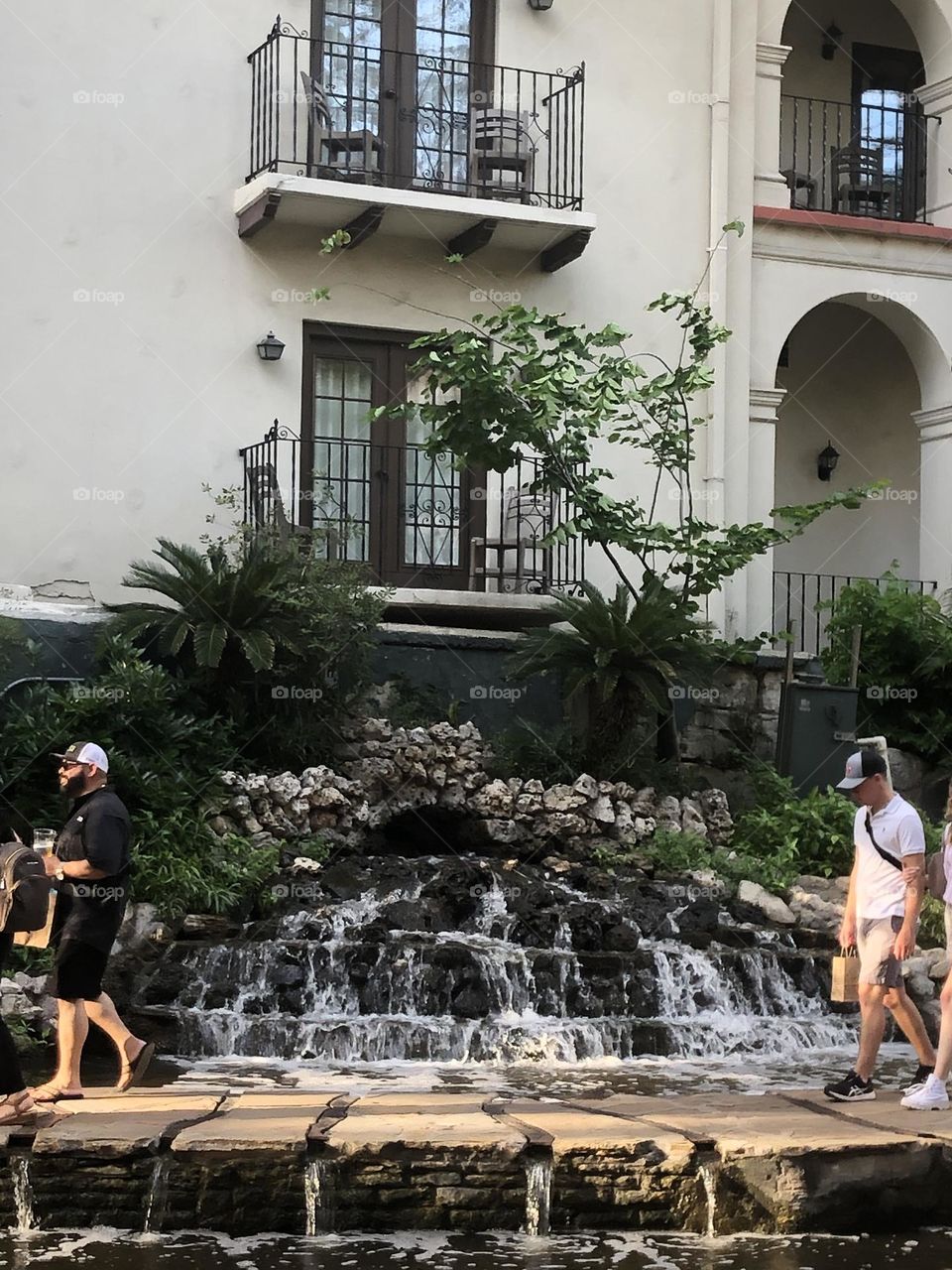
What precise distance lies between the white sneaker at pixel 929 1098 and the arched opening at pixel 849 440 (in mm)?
12706

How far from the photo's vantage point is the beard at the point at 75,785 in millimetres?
8984

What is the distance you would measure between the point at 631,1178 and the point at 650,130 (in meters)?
13.7

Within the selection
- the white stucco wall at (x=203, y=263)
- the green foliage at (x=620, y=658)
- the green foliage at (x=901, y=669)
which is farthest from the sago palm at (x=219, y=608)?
the green foliage at (x=901, y=669)

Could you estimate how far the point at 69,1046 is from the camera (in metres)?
8.63

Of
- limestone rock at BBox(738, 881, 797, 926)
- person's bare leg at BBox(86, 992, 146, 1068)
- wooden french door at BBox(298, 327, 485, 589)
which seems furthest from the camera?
wooden french door at BBox(298, 327, 485, 589)

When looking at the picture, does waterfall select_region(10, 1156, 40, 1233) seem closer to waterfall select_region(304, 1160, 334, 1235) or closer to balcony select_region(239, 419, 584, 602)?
waterfall select_region(304, 1160, 334, 1235)

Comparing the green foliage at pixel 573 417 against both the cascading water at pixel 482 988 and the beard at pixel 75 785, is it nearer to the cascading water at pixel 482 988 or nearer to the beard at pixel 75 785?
the cascading water at pixel 482 988

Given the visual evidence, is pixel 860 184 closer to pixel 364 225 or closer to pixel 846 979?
pixel 364 225

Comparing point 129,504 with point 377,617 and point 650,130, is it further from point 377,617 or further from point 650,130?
point 650,130

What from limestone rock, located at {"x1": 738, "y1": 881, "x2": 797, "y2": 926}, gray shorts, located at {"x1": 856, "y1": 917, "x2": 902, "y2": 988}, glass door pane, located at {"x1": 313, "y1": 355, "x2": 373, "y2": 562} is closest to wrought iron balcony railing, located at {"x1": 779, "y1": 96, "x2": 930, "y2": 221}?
glass door pane, located at {"x1": 313, "y1": 355, "x2": 373, "y2": 562}

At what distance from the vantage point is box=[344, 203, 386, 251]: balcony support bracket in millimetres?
16641

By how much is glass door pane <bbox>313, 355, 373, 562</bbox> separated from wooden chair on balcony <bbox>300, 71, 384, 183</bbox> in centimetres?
185

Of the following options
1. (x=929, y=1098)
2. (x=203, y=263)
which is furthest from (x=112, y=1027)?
(x=203, y=263)

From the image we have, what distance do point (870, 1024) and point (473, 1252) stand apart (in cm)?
251
